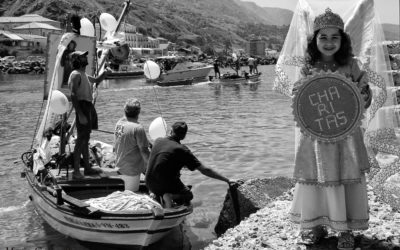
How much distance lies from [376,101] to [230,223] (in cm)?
401

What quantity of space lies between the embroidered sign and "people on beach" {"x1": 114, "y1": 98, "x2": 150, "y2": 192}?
142 inches

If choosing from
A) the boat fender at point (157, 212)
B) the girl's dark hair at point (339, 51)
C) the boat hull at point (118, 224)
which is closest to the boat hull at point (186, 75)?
the boat hull at point (118, 224)

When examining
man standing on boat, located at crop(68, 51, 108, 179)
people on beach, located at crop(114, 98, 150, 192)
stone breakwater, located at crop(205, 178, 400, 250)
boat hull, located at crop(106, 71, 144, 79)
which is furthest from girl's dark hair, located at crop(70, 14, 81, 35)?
boat hull, located at crop(106, 71, 144, 79)

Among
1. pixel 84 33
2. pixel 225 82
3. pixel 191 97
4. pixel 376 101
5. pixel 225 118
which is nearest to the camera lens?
pixel 376 101

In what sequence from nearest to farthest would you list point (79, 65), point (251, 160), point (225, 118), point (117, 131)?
point (117, 131), point (79, 65), point (251, 160), point (225, 118)

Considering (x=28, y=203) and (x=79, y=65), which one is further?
(x=28, y=203)

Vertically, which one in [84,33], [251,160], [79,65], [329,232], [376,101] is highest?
[84,33]

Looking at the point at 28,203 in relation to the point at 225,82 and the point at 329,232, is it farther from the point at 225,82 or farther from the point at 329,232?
the point at 225,82

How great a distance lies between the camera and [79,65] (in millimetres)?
9070

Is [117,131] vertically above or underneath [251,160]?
above

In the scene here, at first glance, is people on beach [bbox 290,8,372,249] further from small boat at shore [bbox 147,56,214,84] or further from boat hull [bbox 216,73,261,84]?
small boat at shore [bbox 147,56,214,84]

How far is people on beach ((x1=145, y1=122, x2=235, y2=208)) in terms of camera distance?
6.96 metres

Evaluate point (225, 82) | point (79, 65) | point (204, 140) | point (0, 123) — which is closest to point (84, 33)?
point (79, 65)

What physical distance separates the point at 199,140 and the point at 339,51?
14.5m
